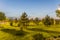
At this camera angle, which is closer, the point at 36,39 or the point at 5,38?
the point at 36,39

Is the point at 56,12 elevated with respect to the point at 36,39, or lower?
elevated

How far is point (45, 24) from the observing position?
59812 millimetres

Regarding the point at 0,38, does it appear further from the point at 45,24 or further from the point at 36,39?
the point at 45,24

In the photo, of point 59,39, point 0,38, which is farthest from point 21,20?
point 59,39

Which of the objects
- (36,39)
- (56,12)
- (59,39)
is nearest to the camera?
(36,39)

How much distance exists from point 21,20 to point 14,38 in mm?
16521

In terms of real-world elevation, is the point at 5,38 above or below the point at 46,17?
below

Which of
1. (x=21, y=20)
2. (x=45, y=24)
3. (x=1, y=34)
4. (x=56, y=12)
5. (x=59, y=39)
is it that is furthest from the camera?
(x=56, y=12)

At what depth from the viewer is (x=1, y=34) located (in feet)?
122

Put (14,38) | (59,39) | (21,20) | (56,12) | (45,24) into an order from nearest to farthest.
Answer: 1. (59,39)
2. (14,38)
3. (21,20)
4. (45,24)
5. (56,12)

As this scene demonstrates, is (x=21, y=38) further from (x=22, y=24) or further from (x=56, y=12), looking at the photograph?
(x=56, y=12)

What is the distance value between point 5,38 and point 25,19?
17.0 meters

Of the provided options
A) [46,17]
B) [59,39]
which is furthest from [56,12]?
[59,39]

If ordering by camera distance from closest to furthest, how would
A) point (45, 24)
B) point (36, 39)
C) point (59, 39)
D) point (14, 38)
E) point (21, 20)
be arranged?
1. point (36, 39)
2. point (59, 39)
3. point (14, 38)
4. point (21, 20)
5. point (45, 24)
